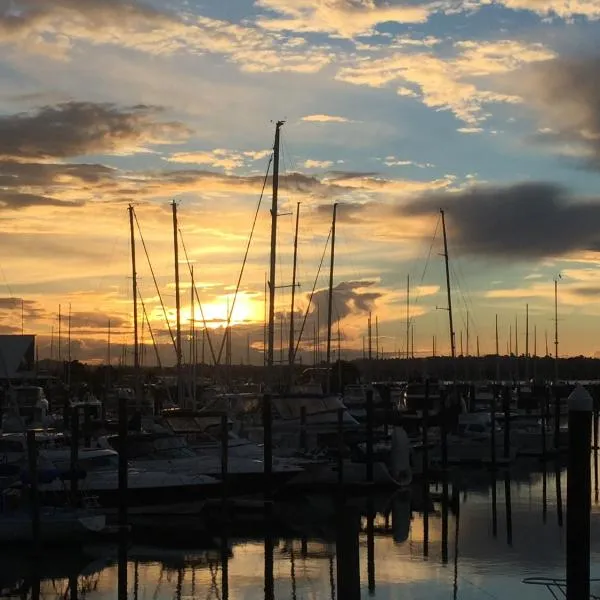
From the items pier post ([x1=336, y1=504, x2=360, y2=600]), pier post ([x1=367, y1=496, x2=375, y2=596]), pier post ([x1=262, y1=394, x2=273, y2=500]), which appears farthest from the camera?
pier post ([x1=262, y1=394, x2=273, y2=500])

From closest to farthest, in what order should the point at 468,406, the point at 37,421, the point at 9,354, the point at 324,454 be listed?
the point at 324,454, the point at 37,421, the point at 9,354, the point at 468,406

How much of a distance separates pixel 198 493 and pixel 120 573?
6428 mm

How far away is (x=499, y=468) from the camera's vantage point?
48.4m

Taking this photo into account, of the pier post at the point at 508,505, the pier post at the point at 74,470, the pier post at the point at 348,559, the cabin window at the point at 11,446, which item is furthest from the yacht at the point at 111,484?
the pier post at the point at 348,559

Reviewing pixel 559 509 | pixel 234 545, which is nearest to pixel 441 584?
pixel 234 545

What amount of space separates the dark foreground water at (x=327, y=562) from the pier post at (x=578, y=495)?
6012mm

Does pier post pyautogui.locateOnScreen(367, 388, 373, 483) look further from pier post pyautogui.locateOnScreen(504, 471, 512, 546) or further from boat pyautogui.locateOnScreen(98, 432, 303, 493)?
pier post pyautogui.locateOnScreen(504, 471, 512, 546)

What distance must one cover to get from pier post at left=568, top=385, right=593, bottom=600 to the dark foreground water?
6012 millimetres

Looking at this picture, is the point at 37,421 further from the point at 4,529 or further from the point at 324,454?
the point at 4,529

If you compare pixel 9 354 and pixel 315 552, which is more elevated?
pixel 9 354

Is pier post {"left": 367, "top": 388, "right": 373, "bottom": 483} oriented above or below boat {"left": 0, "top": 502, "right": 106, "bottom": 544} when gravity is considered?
above

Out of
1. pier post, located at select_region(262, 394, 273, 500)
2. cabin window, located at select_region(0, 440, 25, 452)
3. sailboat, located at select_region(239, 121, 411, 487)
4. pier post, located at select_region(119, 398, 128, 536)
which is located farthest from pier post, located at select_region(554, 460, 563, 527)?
cabin window, located at select_region(0, 440, 25, 452)

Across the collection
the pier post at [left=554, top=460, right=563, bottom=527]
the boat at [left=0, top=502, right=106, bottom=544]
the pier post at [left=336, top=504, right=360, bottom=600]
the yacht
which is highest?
the pier post at [left=336, top=504, right=360, bottom=600]

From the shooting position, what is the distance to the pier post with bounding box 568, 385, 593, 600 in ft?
51.3
